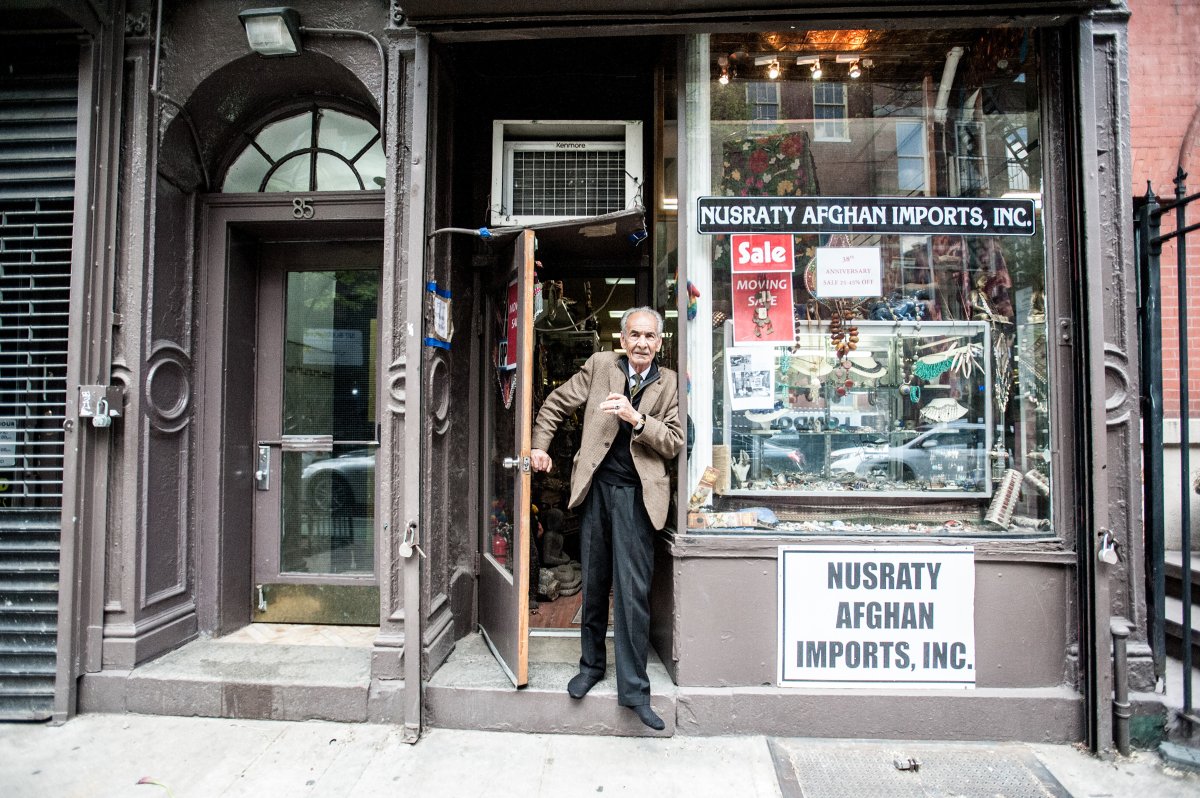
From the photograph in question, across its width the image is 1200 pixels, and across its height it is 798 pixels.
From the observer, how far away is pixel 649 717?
3.17 meters

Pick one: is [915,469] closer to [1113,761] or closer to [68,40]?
[1113,761]

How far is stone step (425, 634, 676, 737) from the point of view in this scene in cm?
328

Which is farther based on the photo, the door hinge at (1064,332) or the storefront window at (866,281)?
the storefront window at (866,281)

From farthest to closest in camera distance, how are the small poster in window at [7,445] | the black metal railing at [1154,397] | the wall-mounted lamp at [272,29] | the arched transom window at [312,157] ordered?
the arched transom window at [312,157] → the small poster in window at [7,445] → the wall-mounted lamp at [272,29] → the black metal railing at [1154,397]

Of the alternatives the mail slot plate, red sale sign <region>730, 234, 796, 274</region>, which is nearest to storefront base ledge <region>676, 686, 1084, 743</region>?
red sale sign <region>730, 234, 796, 274</region>

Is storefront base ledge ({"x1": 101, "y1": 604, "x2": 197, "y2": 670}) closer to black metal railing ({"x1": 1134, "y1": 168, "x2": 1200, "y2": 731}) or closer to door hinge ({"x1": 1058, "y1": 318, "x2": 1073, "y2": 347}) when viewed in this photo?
door hinge ({"x1": 1058, "y1": 318, "x2": 1073, "y2": 347})

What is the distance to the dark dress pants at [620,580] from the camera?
324 centimetres

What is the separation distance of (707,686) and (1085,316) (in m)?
2.97

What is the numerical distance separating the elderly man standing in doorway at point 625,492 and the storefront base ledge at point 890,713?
14.0 inches

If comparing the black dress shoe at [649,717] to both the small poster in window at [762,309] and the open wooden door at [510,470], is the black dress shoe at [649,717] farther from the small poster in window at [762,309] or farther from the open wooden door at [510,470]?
the small poster in window at [762,309]

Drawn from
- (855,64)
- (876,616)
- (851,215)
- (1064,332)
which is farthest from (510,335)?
(1064,332)

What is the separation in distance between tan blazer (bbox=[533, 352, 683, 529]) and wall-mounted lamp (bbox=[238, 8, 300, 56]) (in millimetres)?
2720

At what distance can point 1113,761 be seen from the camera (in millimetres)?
3016

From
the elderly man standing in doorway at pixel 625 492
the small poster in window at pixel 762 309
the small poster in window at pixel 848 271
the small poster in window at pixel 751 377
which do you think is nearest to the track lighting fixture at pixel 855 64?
the small poster in window at pixel 848 271
